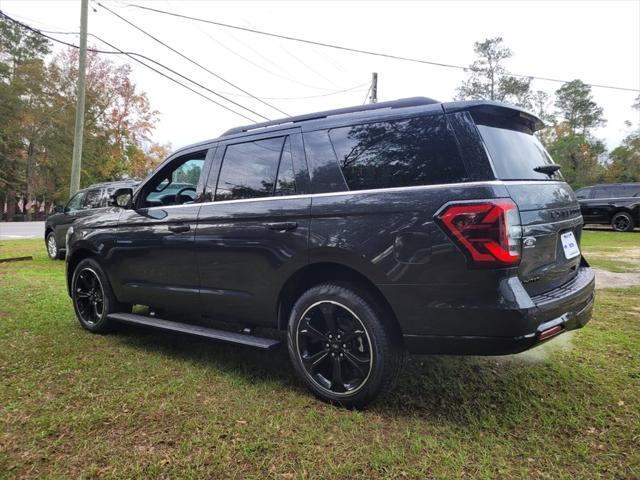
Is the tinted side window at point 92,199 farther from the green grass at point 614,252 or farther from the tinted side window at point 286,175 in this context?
the green grass at point 614,252

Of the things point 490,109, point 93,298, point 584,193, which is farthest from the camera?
point 584,193

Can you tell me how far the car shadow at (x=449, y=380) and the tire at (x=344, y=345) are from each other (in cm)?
20

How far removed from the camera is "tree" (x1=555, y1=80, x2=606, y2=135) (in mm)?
44281

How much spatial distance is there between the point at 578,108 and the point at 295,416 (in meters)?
51.6

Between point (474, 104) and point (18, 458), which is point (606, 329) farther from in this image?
point (18, 458)

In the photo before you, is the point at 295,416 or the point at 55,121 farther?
the point at 55,121

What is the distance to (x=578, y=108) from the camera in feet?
147

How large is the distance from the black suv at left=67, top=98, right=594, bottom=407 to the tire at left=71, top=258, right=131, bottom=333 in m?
0.91

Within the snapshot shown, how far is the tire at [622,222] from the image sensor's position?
52.0 ft

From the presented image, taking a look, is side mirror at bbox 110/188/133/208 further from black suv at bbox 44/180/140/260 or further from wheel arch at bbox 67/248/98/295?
black suv at bbox 44/180/140/260

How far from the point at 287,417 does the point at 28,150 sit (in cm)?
4587

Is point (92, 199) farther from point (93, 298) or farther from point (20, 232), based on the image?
point (20, 232)

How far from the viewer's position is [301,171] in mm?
3141

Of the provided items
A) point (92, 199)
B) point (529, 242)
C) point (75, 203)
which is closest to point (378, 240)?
point (529, 242)
